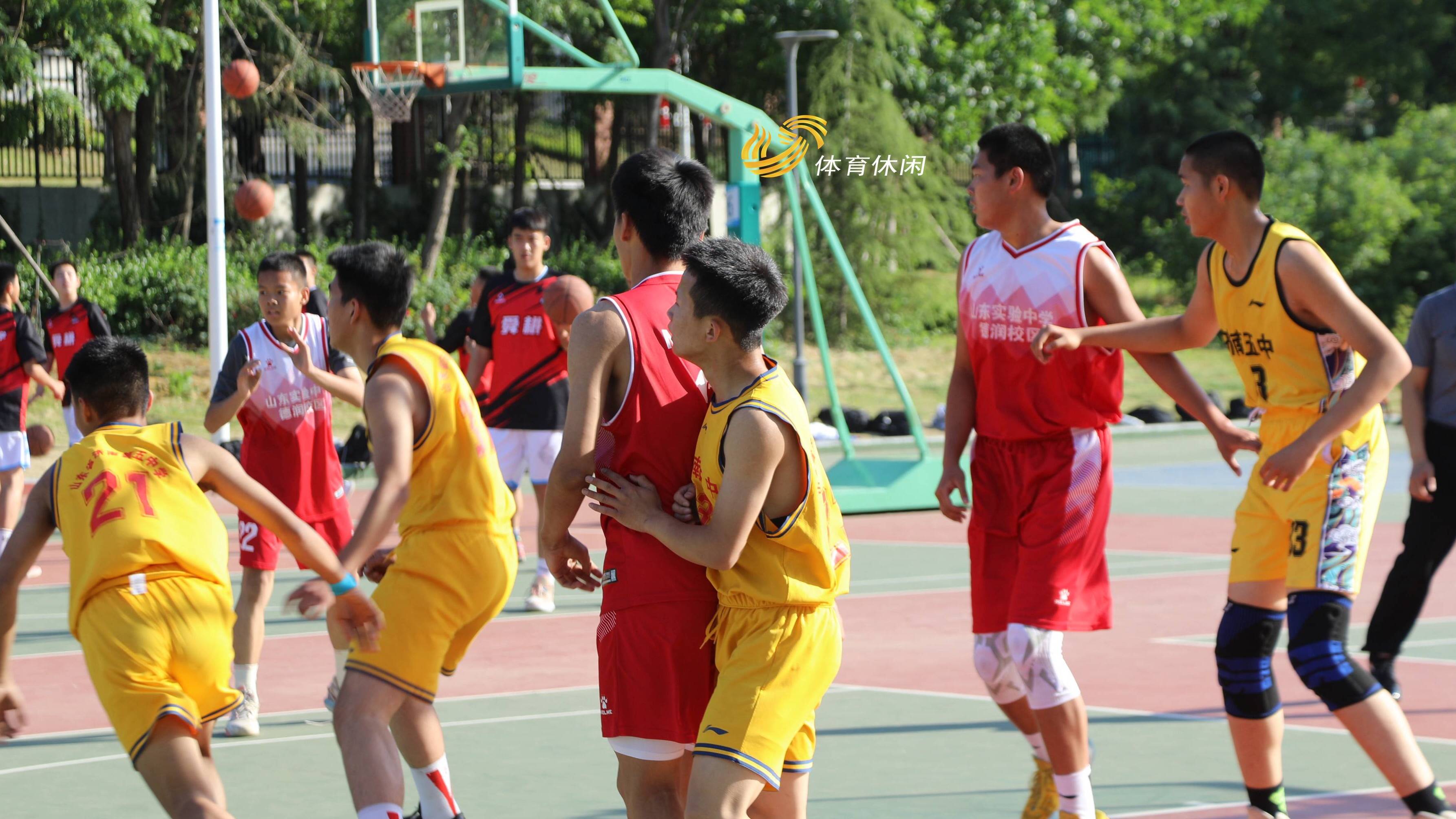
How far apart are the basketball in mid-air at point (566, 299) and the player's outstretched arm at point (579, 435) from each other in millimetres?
4603

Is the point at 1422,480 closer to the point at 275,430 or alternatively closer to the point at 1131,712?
the point at 1131,712

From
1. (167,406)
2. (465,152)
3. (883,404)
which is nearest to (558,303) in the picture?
(167,406)

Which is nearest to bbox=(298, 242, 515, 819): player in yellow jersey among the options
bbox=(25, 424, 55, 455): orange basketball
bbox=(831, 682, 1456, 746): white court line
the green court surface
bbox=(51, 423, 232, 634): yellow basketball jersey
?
bbox=(51, 423, 232, 634): yellow basketball jersey

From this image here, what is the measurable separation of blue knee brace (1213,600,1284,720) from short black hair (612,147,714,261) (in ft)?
6.72

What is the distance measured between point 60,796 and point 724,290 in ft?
11.0

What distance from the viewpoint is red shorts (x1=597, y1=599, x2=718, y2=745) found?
3.97 meters

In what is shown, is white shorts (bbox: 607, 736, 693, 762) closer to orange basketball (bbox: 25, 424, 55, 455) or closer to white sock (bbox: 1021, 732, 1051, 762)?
white sock (bbox: 1021, 732, 1051, 762)

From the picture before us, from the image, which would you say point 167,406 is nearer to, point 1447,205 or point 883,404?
point 883,404

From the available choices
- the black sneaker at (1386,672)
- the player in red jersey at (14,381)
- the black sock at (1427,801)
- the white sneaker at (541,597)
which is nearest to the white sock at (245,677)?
the white sneaker at (541,597)

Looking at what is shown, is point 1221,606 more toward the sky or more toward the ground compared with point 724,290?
more toward the ground

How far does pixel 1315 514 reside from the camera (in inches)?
193

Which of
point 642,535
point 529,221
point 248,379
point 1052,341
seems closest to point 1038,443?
point 1052,341

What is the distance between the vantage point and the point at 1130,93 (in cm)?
3950

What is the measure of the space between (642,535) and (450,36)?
10.7m
